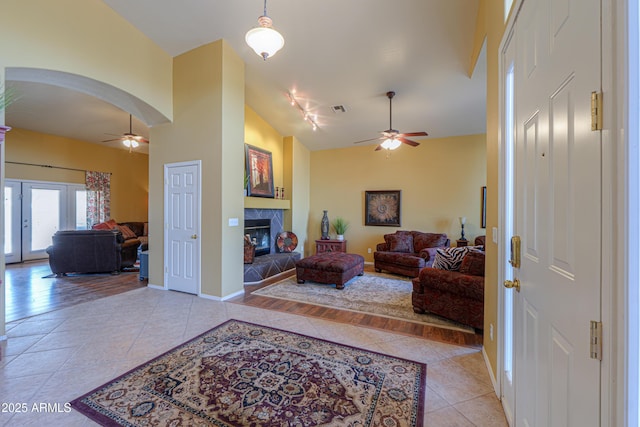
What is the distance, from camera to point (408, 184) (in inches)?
253

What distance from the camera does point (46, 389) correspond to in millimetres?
1918

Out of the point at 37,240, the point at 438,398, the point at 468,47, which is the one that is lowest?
the point at 438,398

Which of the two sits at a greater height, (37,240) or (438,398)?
(37,240)

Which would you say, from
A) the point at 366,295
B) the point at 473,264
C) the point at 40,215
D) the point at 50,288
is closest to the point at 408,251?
the point at 366,295

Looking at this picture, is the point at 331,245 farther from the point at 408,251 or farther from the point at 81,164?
the point at 81,164

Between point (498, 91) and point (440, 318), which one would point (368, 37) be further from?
point (440, 318)

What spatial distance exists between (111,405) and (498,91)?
349cm

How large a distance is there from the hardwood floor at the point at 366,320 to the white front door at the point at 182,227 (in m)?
0.92

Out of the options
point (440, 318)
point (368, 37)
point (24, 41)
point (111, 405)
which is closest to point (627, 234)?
point (111, 405)

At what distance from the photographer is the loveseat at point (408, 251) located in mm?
5203

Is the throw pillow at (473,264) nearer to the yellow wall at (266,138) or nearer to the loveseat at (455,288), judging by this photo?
the loveseat at (455,288)

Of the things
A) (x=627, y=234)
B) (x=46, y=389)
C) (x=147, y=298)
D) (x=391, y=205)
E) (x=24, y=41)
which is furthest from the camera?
(x=391, y=205)

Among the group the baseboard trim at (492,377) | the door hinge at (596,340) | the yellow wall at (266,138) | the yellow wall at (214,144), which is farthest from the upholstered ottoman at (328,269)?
the door hinge at (596,340)

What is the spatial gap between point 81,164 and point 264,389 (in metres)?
8.71
